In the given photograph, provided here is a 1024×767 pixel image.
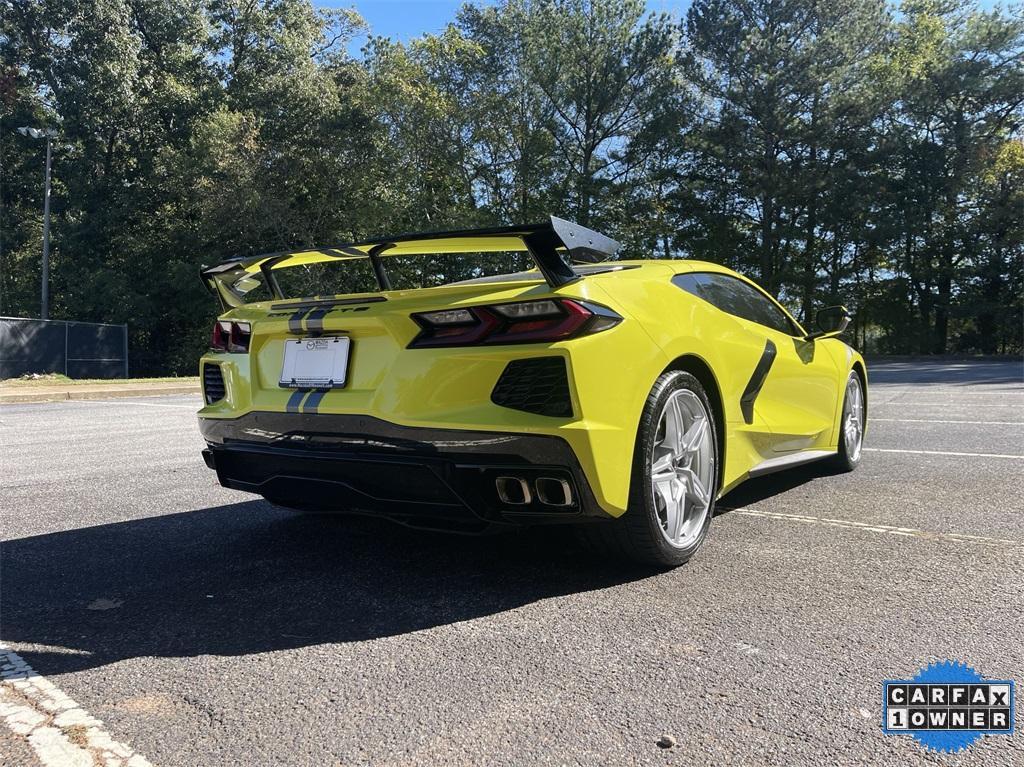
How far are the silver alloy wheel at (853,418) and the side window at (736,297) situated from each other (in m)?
0.97

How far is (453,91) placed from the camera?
33.6 meters

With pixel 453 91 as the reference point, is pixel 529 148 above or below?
below

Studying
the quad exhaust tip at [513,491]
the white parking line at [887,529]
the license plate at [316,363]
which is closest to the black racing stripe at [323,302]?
the license plate at [316,363]

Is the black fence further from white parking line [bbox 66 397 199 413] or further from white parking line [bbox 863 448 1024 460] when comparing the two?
white parking line [bbox 863 448 1024 460]

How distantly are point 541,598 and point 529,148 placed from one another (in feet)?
110

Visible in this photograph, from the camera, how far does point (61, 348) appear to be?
74.1 ft

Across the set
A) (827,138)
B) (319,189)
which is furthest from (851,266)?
(319,189)

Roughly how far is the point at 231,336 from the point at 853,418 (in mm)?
4124

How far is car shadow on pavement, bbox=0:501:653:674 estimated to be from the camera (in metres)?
2.43

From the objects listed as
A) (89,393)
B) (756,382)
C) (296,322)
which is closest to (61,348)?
(89,393)

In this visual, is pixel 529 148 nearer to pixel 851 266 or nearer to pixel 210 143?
pixel 210 143

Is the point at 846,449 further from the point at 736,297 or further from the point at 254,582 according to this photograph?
the point at 254,582

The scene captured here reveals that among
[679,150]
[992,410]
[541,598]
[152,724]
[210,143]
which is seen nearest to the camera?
[152,724]

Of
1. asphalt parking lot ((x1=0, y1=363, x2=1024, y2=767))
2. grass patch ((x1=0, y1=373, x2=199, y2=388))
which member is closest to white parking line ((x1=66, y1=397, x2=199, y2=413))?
grass patch ((x1=0, y1=373, x2=199, y2=388))
